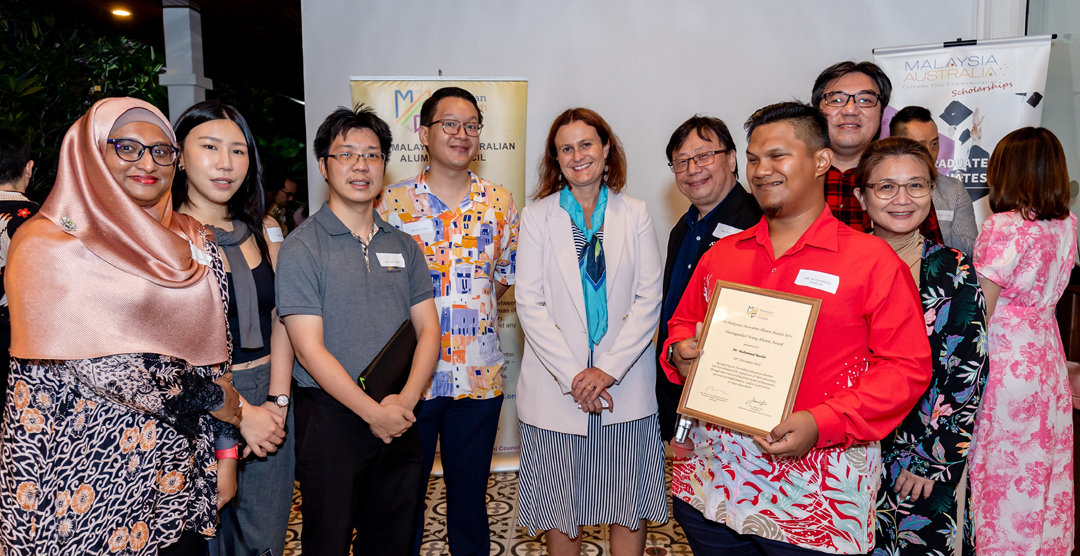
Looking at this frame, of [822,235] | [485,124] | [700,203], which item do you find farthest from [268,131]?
[822,235]

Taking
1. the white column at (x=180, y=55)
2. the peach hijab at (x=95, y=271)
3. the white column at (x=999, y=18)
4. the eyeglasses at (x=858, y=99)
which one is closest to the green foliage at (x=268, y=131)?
the white column at (x=180, y=55)

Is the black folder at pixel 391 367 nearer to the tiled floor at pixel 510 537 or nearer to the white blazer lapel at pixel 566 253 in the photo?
the white blazer lapel at pixel 566 253

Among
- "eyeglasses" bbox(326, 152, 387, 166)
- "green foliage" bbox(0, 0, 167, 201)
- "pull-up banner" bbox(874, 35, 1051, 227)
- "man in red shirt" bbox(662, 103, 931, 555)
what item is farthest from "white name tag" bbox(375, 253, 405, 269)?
"green foliage" bbox(0, 0, 167, 201)

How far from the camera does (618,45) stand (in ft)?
13.7

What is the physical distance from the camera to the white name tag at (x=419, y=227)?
8.13ft

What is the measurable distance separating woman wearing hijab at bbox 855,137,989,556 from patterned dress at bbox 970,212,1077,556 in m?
0.73

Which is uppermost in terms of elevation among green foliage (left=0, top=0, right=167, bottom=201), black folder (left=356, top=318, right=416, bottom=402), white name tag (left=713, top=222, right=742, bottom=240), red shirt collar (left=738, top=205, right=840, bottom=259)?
green foliage (left=0, top=0, right=167, bottom=201)

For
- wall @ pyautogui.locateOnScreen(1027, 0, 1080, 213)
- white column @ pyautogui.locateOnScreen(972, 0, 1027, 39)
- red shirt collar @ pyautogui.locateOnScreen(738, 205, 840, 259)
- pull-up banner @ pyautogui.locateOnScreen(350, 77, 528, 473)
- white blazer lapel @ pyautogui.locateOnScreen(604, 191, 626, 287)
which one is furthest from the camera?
white column @ pyautogui.locateOnScreen(972, 0, 1027, 39)

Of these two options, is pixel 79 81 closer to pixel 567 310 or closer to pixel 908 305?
pixel 567 310

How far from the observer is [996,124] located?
11.9 feet

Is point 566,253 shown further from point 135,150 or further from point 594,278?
point 135,150

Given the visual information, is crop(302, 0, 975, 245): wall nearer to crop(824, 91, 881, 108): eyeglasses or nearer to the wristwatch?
crop(824, 91, 881, 108): eyeglasses

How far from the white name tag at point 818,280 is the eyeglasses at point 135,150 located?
1685mm

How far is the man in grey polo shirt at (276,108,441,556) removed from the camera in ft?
6.25
